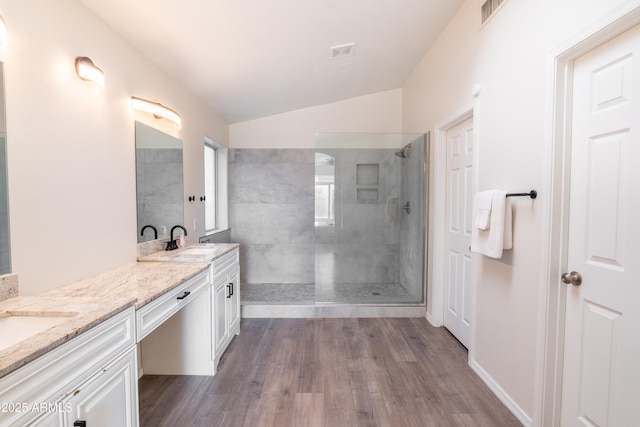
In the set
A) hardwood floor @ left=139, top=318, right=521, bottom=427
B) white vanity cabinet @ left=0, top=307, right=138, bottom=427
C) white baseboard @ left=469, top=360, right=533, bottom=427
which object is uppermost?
white vanity cabinet @ left=0, top=307, right=138, bottom=427

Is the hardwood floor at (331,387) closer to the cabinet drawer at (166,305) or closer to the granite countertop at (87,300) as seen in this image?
the cabinet drawer at (166,305)

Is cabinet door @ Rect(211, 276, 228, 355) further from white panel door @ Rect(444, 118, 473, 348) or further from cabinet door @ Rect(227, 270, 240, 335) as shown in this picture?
white panel door @ Rect(444, 118, 473, 348)

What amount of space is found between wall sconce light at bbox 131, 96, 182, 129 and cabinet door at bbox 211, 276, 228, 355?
1.38m

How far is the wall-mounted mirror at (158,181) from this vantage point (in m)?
2.12

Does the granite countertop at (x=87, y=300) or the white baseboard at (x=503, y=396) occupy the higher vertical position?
the granite countertop at (x=87, y=300)

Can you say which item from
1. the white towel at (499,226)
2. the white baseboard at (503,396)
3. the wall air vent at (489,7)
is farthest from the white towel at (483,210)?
the wall air vent at (489,7)

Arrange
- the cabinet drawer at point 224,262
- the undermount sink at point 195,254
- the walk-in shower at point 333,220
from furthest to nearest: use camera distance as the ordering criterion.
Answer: the walk-in shower at point 333,220 → the cabinet drawer at point 224,262 → the undermount sink at point 195,254

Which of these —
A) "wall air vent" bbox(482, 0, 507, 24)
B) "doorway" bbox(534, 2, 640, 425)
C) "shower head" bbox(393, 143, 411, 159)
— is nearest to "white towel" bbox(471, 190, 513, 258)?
"doorway" bbox(534, 2, 640, 425)

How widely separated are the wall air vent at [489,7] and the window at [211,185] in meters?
3.10

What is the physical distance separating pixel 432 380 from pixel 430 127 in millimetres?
2394

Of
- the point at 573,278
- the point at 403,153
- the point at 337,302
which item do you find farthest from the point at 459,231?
the point at 337,302

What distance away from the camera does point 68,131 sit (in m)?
1.50

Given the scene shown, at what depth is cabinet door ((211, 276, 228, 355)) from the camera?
2191mm

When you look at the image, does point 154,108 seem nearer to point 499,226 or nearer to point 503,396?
point 499,226
